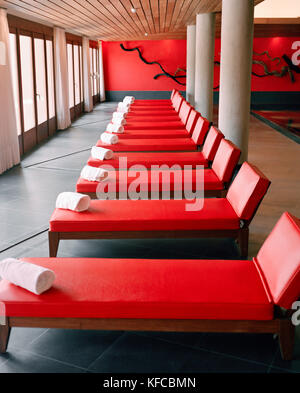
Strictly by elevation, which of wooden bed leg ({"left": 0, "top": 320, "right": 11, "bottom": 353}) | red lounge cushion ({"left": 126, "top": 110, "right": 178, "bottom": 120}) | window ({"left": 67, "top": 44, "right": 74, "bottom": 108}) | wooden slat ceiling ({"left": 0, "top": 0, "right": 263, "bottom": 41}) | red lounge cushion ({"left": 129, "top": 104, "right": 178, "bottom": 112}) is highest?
wooden slat ceiling ({"left": 0, "top": 0, "right": 263, "bottom": 41})

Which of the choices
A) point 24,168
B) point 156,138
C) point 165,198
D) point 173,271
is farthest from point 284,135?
point 173,271

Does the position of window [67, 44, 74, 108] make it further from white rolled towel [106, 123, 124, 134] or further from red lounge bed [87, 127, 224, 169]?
red lounge bed [87, 127, 224, 169]

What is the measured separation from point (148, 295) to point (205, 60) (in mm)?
9364

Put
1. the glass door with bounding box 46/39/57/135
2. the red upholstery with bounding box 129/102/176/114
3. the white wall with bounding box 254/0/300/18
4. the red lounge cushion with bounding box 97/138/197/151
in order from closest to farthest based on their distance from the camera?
the red lounge cushion with bounding box 97/138/197/151 → the glass door with bounding box 46/39/57/135 → the red upholstery with bounding box 129/102/176/114 → the white wall with bounding box 254/0/300/18

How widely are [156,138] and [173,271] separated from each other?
5.02m

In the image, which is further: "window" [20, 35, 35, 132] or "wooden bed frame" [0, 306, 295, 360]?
"window" [20, 35, 35, 132]

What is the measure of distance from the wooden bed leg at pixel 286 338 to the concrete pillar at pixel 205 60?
9.01 m

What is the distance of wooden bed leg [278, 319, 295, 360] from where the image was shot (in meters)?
2.60

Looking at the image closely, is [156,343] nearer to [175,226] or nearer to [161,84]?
[175,226]

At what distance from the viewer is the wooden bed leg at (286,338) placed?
2.60 metres

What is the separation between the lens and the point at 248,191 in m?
3.76

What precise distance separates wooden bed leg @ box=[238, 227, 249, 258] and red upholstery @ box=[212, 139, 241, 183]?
3.25ft

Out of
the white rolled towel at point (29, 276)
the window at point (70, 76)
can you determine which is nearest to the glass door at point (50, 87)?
the window at point (70, 76)

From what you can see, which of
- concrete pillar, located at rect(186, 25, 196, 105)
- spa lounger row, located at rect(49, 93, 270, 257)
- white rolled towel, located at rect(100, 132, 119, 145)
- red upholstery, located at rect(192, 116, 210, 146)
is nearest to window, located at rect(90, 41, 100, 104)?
concrete pillar, located at rect(186, 25, 196, 105)
